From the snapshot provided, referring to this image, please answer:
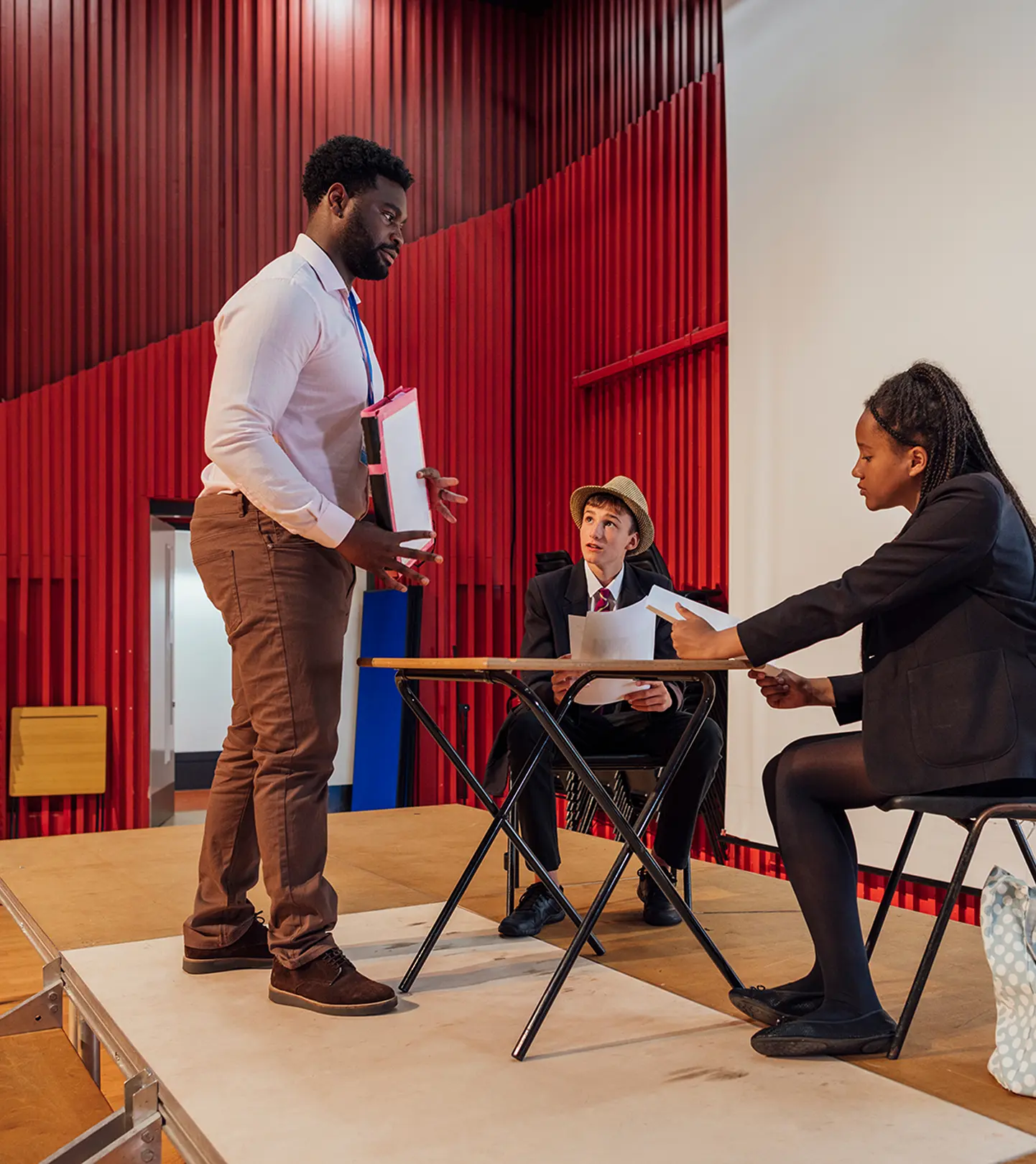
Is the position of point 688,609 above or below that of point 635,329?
below

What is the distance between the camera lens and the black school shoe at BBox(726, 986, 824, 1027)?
206 cm

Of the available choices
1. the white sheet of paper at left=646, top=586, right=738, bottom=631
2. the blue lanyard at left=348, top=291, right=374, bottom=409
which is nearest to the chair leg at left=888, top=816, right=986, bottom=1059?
the white sheet of paper at left=646, top=586, right=738, bottom=631

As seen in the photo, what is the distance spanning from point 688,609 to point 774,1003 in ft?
2.49

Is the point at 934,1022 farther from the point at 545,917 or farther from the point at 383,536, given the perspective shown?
the point at 383,536

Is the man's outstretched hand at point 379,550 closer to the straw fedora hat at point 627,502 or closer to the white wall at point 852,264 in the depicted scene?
the straw fedora hat at point 627,502

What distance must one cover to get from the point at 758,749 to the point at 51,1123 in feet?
10.2

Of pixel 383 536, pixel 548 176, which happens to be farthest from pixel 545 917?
pixel 548 176

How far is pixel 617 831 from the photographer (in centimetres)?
206

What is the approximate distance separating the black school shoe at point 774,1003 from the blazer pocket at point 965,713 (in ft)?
1.84

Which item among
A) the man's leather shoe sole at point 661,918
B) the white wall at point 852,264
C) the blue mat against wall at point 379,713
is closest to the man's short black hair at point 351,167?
the man's leather shoe sole at point 661,918

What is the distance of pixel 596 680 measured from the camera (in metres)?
2.65

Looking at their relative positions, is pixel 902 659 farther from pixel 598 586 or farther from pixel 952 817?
pixel 598 586

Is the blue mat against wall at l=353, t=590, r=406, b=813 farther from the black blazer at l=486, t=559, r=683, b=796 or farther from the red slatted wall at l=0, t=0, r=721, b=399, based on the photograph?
the black blazer at l=486, t=559, r=683, b=796

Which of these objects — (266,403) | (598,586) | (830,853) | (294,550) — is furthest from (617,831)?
(598,586)
